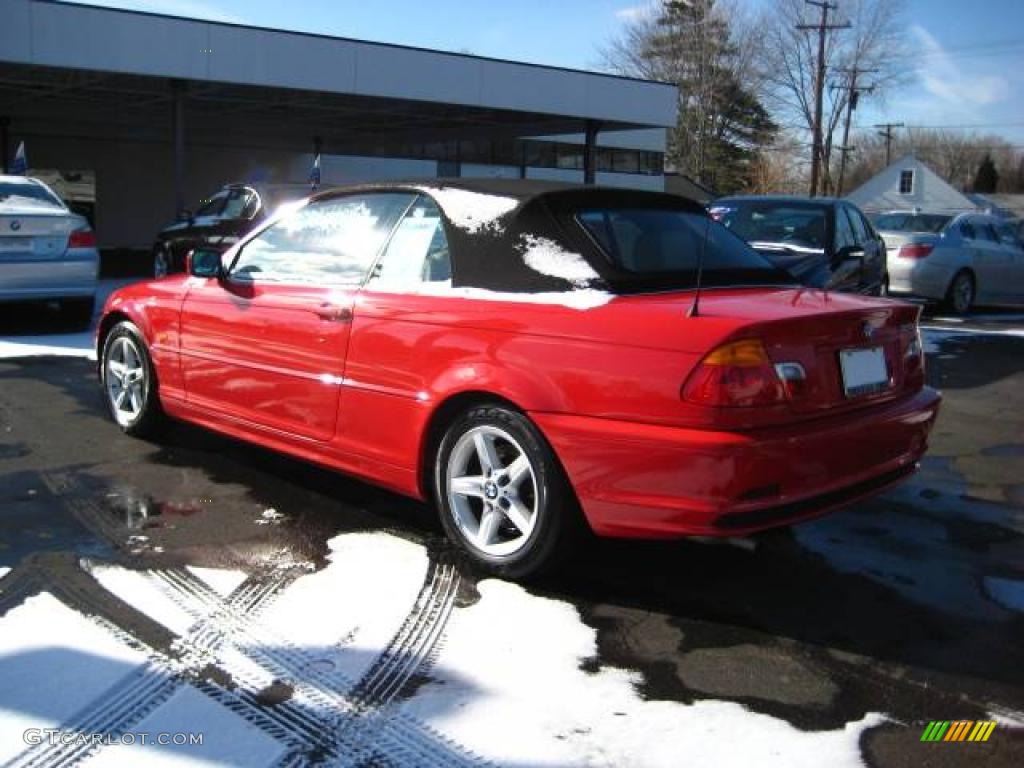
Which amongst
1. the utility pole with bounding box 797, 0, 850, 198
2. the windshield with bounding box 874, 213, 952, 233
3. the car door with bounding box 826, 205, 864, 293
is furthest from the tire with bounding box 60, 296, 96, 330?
the utility pole with bounding box 797, 0, 850, 198

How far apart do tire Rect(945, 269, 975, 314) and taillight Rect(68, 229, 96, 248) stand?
36.0ft

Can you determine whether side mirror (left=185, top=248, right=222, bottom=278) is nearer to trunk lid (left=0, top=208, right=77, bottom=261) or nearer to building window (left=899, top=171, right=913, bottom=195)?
trunk lid (left=0, top=208, right=77, bottom=261)

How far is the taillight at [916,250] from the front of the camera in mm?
13658

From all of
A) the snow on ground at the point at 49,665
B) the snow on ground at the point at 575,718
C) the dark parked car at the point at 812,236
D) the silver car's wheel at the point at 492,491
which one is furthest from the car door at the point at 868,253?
the snow on ground at the point at 49,665

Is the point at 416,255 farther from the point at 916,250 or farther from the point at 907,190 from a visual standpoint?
the point at 907,190

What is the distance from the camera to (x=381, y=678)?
3.01m

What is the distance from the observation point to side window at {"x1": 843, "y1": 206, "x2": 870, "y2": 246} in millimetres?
9938

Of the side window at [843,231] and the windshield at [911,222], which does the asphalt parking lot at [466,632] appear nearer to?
the side window at [843,231]

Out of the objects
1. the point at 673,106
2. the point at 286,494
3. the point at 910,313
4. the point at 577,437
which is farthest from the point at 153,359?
the point at 673,106

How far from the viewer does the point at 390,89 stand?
57.7 ft

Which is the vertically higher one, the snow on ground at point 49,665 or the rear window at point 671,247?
the rear window at point 671,247

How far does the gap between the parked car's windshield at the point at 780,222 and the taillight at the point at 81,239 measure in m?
6.17

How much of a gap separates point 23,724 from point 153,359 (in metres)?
3.11

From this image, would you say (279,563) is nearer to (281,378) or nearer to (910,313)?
(281,378)
